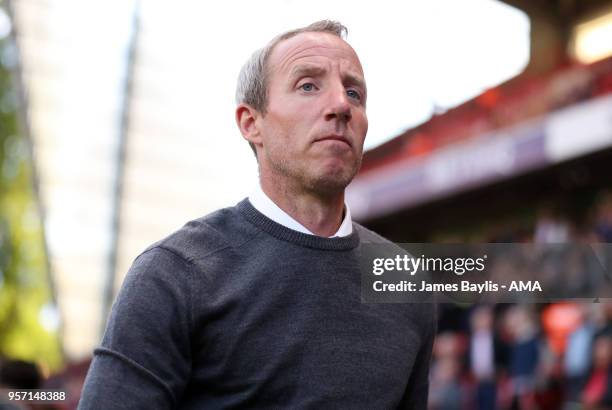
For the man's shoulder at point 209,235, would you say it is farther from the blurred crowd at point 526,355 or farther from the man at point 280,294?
the blurred crowd at point 526,355

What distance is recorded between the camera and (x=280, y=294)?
1.52 metres

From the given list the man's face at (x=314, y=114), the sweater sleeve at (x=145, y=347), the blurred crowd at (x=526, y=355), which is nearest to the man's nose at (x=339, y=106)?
the man's face at (x=314, y=114)

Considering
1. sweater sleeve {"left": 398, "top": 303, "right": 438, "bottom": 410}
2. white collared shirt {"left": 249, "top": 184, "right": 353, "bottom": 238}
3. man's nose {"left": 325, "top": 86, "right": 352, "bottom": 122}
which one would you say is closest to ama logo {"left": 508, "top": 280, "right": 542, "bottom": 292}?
sweater sleeve {"left": 398, "top": 303, "right": 438, "bottom": 410}

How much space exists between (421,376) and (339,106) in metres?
0.54

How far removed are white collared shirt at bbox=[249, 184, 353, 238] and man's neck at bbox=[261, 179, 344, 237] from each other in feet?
0.04

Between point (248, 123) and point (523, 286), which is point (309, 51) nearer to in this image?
point (248, 123)

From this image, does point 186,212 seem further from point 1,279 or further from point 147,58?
point 1,279

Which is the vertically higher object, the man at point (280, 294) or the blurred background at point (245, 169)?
the blurred background at point (245, 169)

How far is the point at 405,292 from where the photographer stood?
66.0 inches

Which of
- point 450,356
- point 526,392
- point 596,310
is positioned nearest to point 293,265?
point 596,310

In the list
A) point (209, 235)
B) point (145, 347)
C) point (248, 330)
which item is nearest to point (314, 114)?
point (209, 235)

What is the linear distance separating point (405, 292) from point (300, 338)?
0.26m

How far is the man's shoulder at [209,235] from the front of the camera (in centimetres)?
152

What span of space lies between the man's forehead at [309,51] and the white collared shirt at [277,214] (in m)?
0.23
